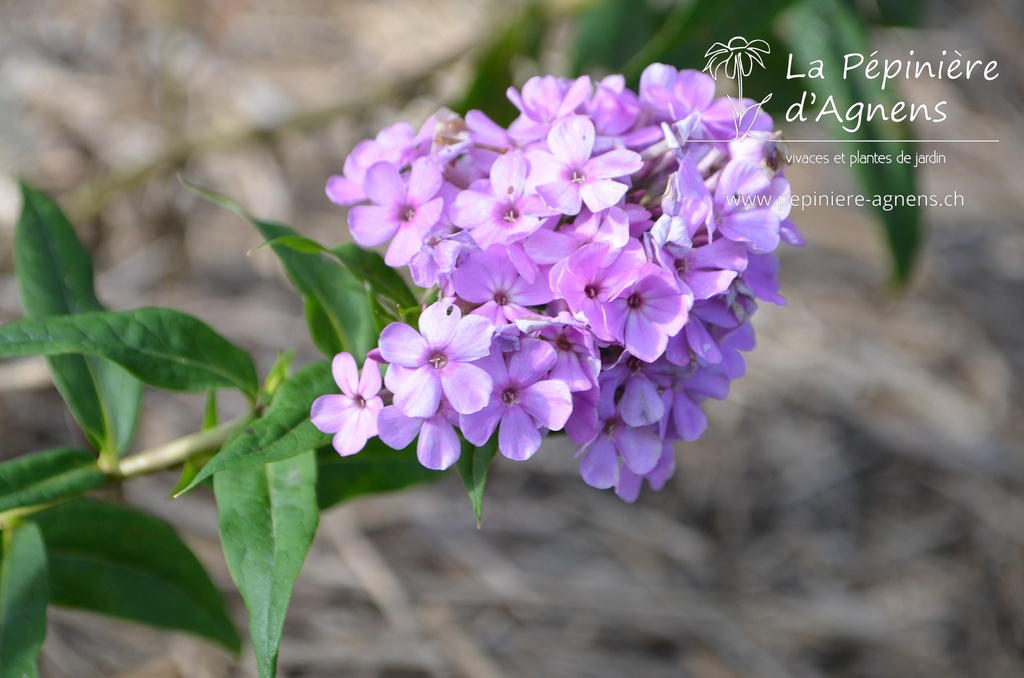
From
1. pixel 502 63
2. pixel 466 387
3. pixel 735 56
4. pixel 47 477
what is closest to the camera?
pixel 466 387

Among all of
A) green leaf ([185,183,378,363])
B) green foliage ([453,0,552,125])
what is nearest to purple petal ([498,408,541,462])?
green leaf ([185,183,378,363])

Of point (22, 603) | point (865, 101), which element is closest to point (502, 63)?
point (865, 101)

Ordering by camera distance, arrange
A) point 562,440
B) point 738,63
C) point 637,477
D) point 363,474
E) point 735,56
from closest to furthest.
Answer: point 637,477, point 363,474, point 738,63, point 735,56, point 562,440

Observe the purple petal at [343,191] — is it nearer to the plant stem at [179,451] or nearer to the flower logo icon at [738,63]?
the plant stem at [179,451]

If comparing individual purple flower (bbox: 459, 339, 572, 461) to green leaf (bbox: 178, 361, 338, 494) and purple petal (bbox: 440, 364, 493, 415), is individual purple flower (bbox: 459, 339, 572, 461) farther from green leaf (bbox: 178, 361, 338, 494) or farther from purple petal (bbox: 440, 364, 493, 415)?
green leaf (bbox: 178, 361, 338, 494)

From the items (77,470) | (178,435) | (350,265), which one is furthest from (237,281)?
(350,265)

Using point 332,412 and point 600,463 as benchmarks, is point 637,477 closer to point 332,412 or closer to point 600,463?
point 600,463

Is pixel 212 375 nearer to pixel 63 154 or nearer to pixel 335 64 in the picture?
pixel 63 154
